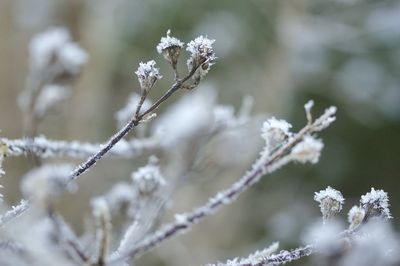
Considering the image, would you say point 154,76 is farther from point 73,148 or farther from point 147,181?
point 73,148

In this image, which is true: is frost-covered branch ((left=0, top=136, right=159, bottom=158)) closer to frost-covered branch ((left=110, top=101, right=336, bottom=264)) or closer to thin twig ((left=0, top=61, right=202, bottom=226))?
thin twig ((left=0, top=61, right=202, bottom=226))

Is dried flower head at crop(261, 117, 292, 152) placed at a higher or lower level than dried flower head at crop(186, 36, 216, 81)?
lower

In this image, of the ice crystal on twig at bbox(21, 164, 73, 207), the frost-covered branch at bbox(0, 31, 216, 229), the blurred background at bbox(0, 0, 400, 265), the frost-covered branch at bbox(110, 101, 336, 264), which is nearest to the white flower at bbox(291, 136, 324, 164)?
the frost-covered branch at bbox(110, 101, 336, 264)

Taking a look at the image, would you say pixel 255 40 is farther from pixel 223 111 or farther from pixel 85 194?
pixel 223 111

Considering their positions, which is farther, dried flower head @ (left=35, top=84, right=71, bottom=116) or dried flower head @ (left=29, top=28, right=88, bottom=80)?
dried flower head @ (left=35, top=84, right=71, bottom=116)

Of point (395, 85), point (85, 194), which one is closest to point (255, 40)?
point (395, 85)

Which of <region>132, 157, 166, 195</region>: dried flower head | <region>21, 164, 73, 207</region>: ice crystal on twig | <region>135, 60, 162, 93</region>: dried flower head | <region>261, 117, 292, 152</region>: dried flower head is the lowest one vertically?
<region>21, 164, 73, 207</region>: ice crystal on twig

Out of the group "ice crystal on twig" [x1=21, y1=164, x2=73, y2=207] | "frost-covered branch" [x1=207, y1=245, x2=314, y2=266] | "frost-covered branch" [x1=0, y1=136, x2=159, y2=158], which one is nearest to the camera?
"ice crystal on twig" [x1=21, y1=164, x2=73, y2=207]
